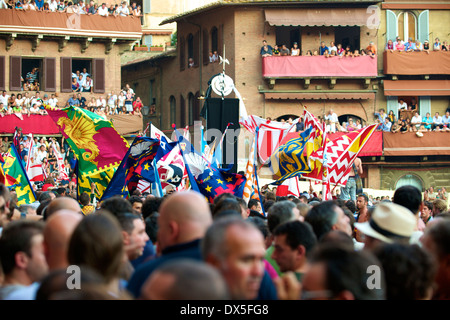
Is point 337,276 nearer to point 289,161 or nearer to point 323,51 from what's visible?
point 289,161

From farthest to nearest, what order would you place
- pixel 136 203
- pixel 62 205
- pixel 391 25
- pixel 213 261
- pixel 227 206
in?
pixel 391 25 → pixel 136 203 → pixel 227 206 → pixel 62 205 → pixel 213 261

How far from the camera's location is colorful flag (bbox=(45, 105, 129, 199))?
14.9 m

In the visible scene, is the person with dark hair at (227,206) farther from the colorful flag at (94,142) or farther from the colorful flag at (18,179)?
the colorful flag at (94,142)

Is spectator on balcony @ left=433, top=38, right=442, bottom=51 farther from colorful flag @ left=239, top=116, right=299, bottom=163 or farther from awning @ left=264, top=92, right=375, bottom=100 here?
colorful flag @ left=239, top=116, right=299, bottom=163

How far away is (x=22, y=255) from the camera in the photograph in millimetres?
5035

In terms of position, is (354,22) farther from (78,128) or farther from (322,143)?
(78,128)

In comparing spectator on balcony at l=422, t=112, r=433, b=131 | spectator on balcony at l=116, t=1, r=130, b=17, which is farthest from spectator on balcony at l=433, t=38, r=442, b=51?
spectator on balcony at l=116, t=1, r=130, b=17

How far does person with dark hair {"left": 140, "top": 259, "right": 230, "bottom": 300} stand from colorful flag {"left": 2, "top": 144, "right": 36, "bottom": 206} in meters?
10.5

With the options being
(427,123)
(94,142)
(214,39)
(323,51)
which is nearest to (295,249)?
(94,142)

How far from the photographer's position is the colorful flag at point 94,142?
48.7ft

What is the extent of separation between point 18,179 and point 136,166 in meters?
2.03

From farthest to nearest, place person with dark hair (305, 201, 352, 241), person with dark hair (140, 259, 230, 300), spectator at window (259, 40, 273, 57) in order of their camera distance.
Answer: spectator at window (259, 40, 273, 57)
person with dark hair (305, 201, 352, 241)
person with dark hair (140, 259, 230, 300)
